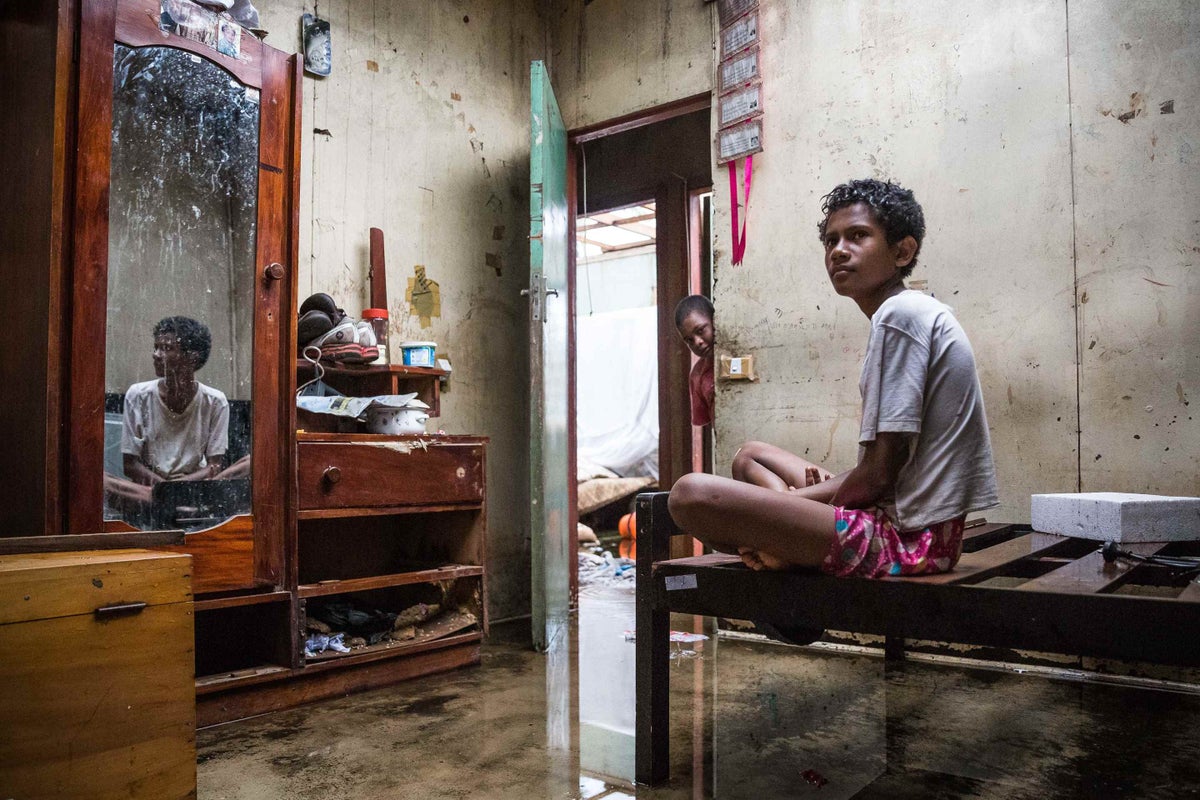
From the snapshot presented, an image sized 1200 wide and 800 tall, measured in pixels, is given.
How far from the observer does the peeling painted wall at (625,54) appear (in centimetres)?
402

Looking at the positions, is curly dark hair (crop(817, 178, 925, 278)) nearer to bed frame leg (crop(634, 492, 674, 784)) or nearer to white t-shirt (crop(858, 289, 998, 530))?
white t-shirt (crop(858, 289, 998, 530))

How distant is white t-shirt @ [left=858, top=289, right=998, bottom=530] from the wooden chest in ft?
4.96

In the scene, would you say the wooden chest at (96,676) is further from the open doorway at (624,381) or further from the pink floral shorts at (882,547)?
the pink floral shorts at (882,547)

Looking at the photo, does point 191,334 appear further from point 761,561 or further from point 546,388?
point 761,561

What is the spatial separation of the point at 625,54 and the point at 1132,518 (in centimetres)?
331

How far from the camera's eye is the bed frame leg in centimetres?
201

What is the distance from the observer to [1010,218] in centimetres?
316

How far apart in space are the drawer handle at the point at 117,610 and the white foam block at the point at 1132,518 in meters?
2.49

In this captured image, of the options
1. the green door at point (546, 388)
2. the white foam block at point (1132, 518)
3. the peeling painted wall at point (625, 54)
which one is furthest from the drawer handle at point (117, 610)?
the peeling painted wall at point (625, 54)

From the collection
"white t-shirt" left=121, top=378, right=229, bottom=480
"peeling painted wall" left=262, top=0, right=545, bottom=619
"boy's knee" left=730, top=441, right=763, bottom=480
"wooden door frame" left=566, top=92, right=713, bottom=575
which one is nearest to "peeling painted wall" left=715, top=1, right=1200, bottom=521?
"wooden door frame" left=566, top=92, right=713, bottom=575

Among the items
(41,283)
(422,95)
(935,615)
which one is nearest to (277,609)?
(41,283)

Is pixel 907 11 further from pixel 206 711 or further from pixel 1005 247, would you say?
pixel 206 711

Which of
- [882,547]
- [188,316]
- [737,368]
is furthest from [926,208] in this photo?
[188,316]

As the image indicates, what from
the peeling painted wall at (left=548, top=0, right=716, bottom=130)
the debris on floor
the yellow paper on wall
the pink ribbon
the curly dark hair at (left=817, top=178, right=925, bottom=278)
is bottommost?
the debris on floor
